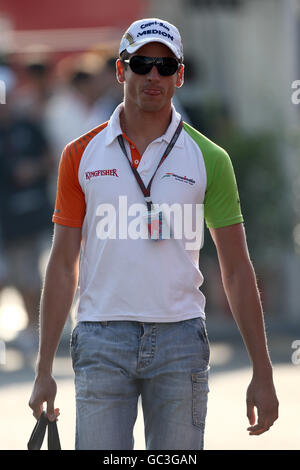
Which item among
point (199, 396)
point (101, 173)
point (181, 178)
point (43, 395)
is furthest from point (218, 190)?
point (43, 395)

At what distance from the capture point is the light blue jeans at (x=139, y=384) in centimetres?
411

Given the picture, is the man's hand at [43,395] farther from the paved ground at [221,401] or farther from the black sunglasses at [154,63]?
the paved ground at [221,401]

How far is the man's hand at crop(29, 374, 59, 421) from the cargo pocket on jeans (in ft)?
1.72

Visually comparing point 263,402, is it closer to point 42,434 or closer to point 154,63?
point 42,434

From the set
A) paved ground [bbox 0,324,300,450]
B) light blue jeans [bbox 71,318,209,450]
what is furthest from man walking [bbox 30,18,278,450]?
paved ground [bbox 0,324,300,450]

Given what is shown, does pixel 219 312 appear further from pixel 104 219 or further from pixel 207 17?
pixel 104 219

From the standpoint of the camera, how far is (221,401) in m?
8.79

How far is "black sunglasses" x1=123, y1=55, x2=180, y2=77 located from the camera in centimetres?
430

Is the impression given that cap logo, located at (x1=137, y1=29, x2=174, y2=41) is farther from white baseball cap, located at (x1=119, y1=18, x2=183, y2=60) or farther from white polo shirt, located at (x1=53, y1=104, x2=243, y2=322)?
white polo shirt, located at (x1=53, y1=104, x2=243, y2=322)

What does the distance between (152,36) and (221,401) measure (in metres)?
4.93

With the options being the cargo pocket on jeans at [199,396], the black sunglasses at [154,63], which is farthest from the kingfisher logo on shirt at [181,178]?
the cargo pocket on jeans at [199,396]

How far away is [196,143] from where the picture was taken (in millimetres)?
4375
